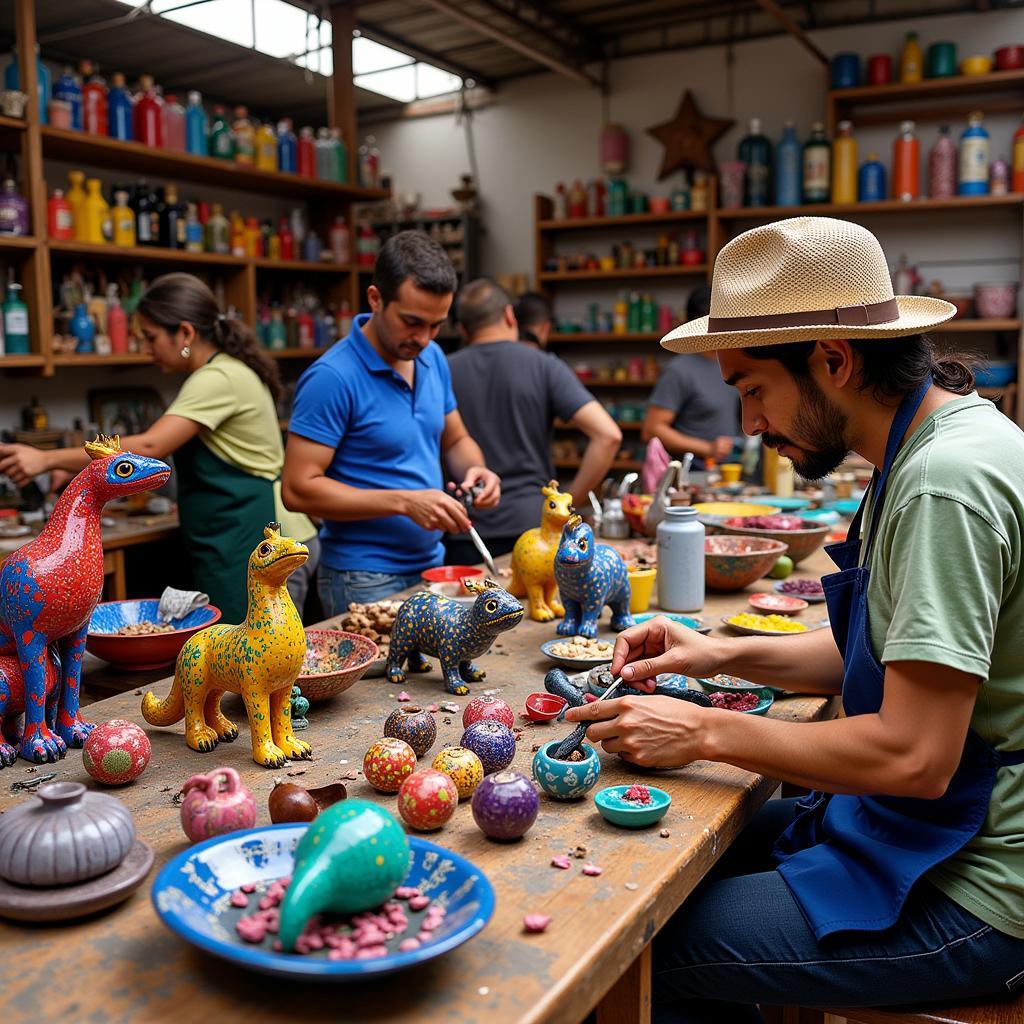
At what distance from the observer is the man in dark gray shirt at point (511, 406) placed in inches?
150

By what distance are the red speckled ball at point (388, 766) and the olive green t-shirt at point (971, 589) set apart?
66 cm

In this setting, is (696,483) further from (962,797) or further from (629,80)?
(629,80)

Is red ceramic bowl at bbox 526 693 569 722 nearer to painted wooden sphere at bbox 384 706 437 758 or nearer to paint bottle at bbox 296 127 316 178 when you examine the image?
painted wooden sphere at bbox 384 706 437 758

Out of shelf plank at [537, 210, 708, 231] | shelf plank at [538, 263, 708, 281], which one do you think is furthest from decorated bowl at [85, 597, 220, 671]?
shelf plank at [537, 210, 708, 231]

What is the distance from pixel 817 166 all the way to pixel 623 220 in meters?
1.36

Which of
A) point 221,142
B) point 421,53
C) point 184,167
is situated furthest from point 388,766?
point 421,53

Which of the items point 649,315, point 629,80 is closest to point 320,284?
point 649,315

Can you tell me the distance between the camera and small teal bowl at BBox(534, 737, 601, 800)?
4.51ft

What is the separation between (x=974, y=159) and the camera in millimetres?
5820

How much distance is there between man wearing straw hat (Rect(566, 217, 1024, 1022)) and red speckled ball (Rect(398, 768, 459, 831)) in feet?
0.99

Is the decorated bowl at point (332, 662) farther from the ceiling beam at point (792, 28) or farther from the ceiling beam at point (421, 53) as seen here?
the ceiling beam at point (421, 53)

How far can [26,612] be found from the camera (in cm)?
143

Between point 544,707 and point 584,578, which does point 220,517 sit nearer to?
point 584,578

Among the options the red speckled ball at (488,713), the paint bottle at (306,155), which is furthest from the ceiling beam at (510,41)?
the red speckled ball at (488,713)
